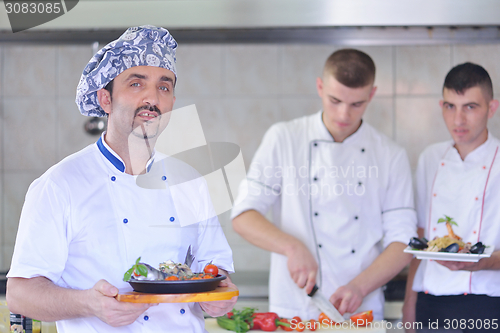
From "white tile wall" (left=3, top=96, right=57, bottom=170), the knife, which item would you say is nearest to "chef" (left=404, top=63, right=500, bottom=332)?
the knife

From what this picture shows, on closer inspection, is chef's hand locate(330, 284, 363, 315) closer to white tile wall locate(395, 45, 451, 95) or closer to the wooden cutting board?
the wooden cutting board

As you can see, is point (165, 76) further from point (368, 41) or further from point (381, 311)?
point (368, 41)

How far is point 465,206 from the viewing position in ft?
6.16

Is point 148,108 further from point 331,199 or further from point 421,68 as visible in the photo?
point 421,68

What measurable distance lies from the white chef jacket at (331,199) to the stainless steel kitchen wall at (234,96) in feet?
2.03

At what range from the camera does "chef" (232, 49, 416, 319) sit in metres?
1.86

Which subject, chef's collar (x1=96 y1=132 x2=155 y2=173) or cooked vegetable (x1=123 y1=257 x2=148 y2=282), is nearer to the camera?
cooked vegetable (x1=123 y1=257 x2=148 y2=282)

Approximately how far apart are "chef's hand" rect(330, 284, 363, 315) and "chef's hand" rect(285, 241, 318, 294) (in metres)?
0.10

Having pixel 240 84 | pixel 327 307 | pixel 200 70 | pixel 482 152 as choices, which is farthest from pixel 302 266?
pixel 200 70

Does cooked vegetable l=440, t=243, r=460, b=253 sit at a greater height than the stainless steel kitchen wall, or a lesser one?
lesser

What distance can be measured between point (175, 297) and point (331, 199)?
3.59ft

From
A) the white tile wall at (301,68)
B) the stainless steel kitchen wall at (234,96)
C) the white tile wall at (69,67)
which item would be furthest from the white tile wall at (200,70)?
the white tile wall at (69,67)

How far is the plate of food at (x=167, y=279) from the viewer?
989mm

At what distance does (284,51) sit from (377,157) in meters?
0.91
